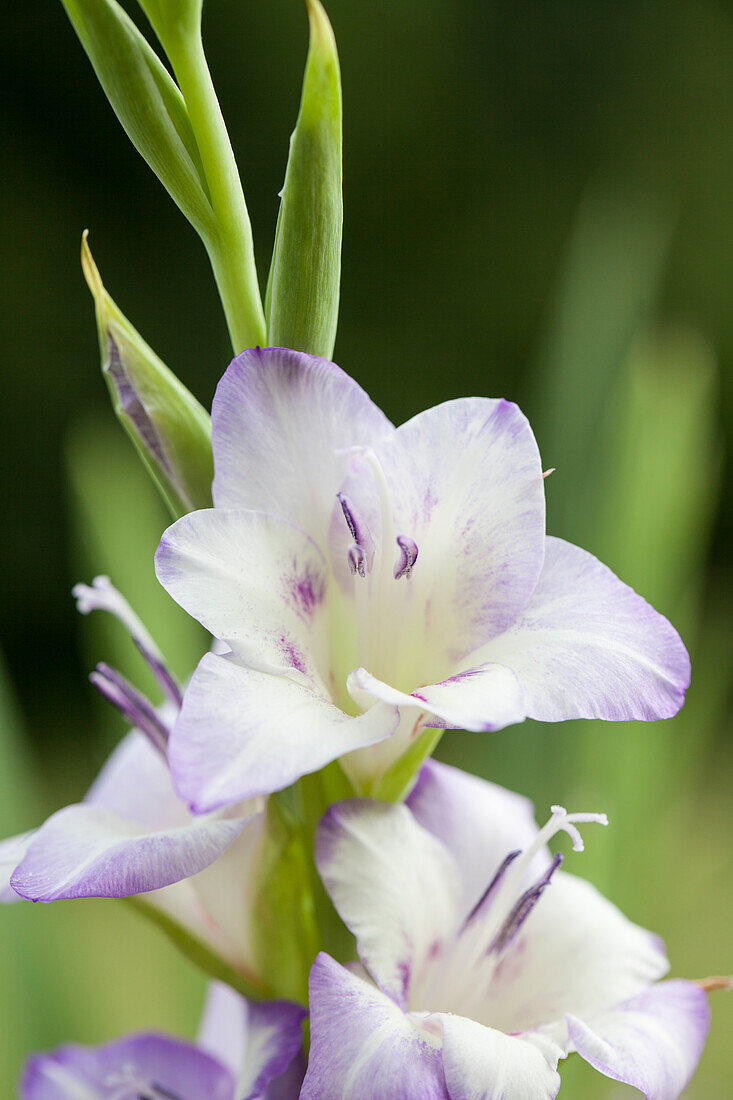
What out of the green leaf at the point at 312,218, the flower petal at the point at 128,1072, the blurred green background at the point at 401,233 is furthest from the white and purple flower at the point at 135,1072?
the blurred green background at the point at 401,233

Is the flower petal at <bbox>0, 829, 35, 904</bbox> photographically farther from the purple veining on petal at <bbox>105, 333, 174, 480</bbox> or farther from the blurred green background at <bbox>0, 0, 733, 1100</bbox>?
the blurred green background at <bbox>0, 0, 733, 1100</bbox>

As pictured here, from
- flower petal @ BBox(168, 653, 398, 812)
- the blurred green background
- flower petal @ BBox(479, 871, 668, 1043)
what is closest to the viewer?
flower petal @ BBox(168, 653, 398, 812)

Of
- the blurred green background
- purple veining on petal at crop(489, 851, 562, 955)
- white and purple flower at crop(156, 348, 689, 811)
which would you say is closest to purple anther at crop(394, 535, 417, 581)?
white and purple flower at crop(156, 348, 689, 811)

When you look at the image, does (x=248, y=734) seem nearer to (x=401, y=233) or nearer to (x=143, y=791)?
(x=143, y=791)

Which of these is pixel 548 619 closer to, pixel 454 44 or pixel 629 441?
pixel 629 441

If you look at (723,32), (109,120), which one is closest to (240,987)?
(109,120)

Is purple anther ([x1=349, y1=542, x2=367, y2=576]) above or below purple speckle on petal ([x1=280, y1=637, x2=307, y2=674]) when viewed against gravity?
above
